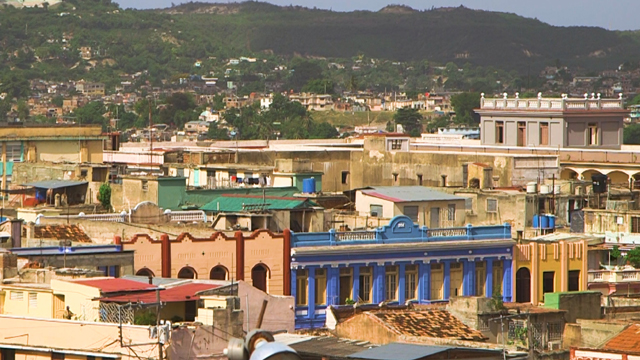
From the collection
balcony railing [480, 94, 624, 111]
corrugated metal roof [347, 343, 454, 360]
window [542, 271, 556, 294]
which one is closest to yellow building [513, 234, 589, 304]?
window [542, 271, 556, 294]

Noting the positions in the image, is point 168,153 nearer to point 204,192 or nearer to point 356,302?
point 204,192

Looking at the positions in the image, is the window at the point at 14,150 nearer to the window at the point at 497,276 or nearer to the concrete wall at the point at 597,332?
the window at the point at 497,276

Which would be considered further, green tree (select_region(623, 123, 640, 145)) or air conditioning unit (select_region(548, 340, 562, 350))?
green tree (select_region(623, 123, 640, 145))

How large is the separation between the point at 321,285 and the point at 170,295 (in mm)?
8969

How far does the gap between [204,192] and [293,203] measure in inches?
251

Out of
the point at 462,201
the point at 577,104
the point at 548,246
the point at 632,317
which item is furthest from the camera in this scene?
the point at 577,104

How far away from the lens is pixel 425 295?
3853 centimetres

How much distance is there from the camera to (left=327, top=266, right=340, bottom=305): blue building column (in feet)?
122

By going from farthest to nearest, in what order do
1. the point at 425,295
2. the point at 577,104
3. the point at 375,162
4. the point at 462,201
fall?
the point at 577,104
the point at 375,162
the point at 462,201
the point at 425,295

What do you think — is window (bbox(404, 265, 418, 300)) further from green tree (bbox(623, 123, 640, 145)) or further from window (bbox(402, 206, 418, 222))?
green tree (bbox(623, 123, 640, 145))

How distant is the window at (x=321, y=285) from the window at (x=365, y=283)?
80 cm

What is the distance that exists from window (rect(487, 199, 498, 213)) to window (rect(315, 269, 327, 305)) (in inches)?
573

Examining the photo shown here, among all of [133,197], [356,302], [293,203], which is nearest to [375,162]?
[133,197]

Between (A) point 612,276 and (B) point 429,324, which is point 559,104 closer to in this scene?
(A) point 612,276
